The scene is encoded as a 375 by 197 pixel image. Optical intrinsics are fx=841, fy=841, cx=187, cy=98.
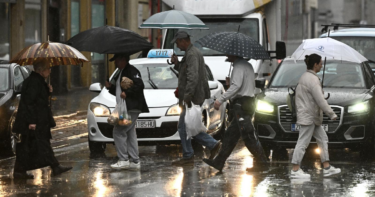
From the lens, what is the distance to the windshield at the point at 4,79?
13.4 m

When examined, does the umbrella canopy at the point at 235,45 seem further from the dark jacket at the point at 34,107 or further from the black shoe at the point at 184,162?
the dark jacket at the point at 34,107

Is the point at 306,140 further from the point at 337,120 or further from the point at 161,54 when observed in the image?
the point at 161,54

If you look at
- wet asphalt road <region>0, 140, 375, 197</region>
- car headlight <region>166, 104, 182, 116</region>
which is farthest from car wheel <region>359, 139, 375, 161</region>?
car headlight <region>166, 104, 182, 116</region>

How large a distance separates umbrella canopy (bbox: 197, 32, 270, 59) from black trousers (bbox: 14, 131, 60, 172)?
255 centimetres

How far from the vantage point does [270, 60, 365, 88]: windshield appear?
13.0 metres

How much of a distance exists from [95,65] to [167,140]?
699 inches

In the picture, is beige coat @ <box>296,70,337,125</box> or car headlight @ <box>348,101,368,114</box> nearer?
beige coat @ <box>296,70,337,125</box>

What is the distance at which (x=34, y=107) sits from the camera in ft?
33.8

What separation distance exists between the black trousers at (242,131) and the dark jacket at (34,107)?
225cm

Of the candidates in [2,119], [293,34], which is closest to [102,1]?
[293,34]

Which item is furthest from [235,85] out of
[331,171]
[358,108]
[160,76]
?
[160,76]

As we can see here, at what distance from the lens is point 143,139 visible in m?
12.7

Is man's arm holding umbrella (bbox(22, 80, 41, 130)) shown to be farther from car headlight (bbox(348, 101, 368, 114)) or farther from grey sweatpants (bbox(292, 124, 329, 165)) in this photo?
car headlight (bbox(348, 101, 368, 114))

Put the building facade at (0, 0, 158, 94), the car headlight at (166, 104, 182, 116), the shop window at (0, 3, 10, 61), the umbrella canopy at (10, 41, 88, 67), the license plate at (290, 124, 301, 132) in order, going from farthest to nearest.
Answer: the building facade at (0, 0, 158, 94), the shop window at (0, 3, 10, 61), the car headlight at (166, 104, 182, 116), the license plate at (290, 124, 301, 132), the umbrella canopy at (10, 41, 88, 67)
